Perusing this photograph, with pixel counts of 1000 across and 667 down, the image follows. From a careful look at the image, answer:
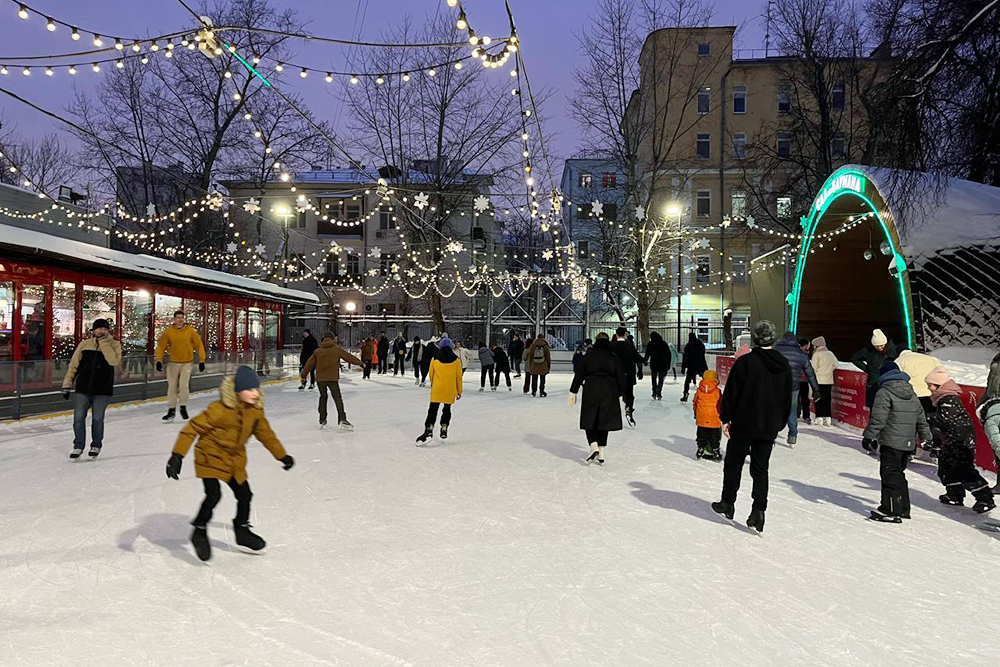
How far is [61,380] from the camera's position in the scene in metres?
12.1

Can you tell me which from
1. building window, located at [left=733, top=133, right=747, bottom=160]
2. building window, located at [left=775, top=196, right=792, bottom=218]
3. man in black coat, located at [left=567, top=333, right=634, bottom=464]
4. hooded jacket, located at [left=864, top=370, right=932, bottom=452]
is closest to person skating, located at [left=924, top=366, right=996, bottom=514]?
hooded jacket, located at [left=864, top=370, right=932, bottom=452]

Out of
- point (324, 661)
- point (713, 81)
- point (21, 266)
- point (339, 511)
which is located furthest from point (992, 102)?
point (713, 81)

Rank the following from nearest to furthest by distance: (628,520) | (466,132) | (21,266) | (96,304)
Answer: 1. (628,520)
2. (21,266)
3. (96,304)
4. (466,132)

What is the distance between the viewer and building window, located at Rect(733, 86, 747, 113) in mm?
37750

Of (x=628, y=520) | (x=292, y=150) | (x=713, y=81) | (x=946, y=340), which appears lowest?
(x=628, y=520)

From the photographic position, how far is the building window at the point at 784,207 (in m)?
26.6

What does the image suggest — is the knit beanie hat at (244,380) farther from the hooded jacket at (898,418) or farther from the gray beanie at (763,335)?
the hooded jacket at (898,418)

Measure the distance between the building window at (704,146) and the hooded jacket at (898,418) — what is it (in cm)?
3474

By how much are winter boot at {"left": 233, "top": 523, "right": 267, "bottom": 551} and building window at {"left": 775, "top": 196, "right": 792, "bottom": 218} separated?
83.2ft

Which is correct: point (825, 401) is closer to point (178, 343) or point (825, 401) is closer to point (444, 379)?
point (444, 379)

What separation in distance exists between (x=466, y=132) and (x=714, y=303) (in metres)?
15.1

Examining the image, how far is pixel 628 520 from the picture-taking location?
5.61m

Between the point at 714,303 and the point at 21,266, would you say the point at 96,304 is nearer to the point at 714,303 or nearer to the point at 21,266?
the point at 21,266

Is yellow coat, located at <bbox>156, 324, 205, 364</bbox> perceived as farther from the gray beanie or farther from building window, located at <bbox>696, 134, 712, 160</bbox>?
building window, located at <bbox>696, 134, 712, 160</bbox>
